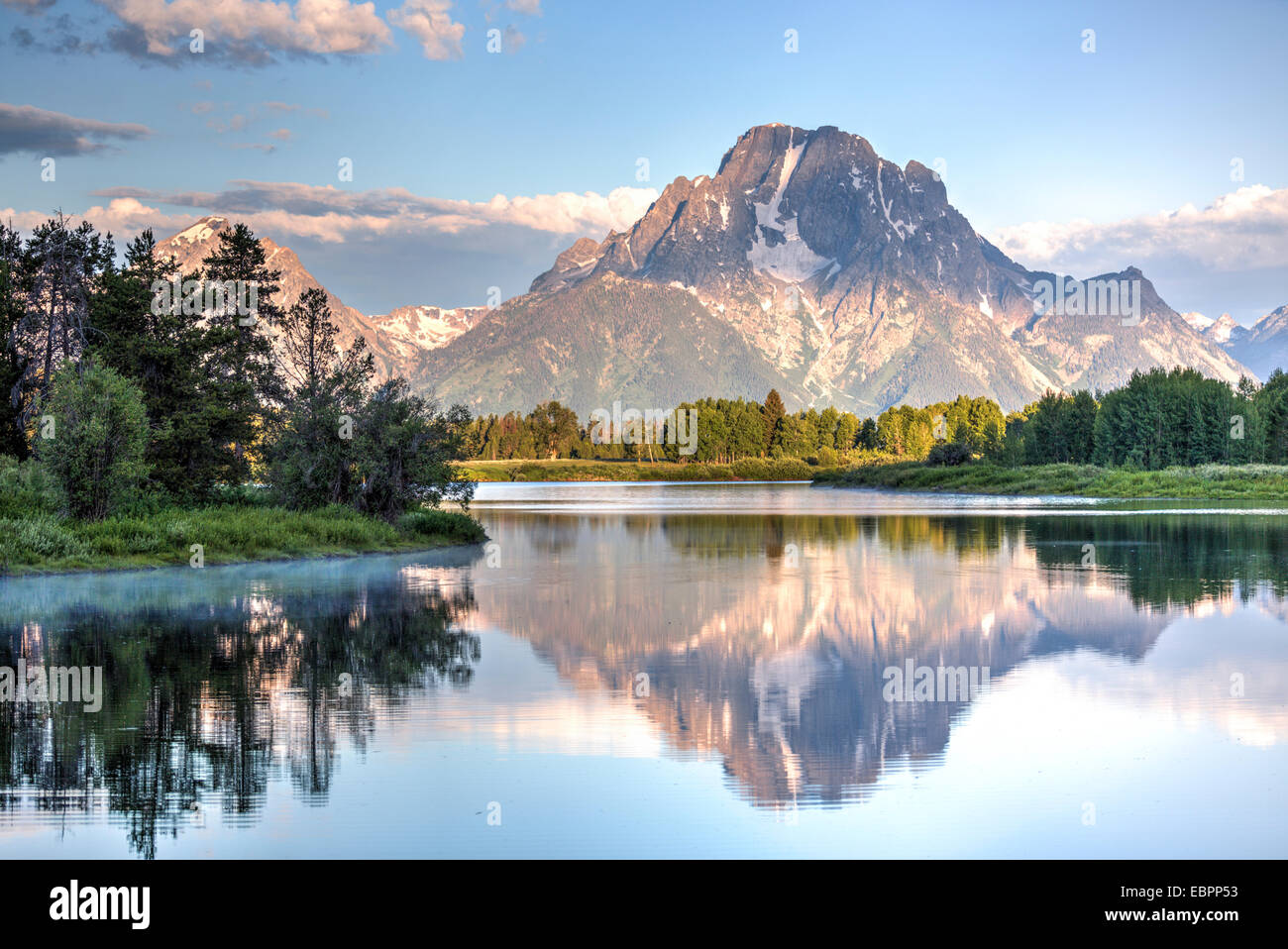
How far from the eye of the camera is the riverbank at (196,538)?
28.1 meters

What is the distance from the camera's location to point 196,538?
1259 inches

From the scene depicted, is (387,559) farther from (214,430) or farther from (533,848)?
(533,848)

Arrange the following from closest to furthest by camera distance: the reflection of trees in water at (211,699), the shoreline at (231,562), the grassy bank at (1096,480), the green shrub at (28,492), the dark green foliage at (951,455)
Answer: the reflection of trees in water at (211,699) < the shoreline at (231,562) < the green shrub at (28,492) < the grassy bank at (1096,480) < the dark green foliage at (951,455)

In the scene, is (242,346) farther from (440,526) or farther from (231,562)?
(231,562)

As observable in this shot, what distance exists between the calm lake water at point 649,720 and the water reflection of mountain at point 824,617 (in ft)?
0.30

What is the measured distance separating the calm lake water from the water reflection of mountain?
0.30 ft

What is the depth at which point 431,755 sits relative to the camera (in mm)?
10852

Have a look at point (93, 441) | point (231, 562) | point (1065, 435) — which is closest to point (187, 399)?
point (93, 441)

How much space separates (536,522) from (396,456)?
1970 centimetres

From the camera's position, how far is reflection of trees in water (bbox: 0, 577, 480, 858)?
31.9 feet

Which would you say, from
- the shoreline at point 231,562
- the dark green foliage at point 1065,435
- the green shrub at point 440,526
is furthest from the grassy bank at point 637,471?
the shoreline at point 231,562

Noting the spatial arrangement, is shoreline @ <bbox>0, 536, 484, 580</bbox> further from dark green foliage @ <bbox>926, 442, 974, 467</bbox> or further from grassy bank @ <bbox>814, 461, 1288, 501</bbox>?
dark green foliage @ <bbox>926, 442, 974, 467</bbox>

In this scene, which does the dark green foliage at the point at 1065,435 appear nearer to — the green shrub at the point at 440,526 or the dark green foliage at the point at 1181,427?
the dark green foliage at the point at 1181,427
